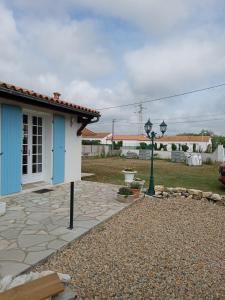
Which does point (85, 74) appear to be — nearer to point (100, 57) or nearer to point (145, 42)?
point (100, 57)

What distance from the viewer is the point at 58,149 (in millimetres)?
8500

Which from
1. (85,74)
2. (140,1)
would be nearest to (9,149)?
(140,1)

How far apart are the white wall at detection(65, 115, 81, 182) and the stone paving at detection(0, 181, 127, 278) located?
54.7 inches

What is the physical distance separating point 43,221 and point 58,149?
12.8ft

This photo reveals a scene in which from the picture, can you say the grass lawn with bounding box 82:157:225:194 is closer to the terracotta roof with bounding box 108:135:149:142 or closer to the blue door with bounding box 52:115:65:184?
the blue door with bounding box 52:115:65:184

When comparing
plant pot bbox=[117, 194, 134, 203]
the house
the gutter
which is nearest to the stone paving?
plant pot bbox=[117, 194, 134, 203]

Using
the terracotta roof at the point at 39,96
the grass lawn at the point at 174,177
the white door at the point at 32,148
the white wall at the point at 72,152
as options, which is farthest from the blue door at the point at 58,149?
the grass lawn at the point at 174,177

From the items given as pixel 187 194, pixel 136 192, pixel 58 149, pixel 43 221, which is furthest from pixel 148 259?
pixel 58 149

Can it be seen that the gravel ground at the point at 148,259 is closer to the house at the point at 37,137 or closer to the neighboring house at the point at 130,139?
the house at the point at 37,137

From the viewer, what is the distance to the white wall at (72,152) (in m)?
9.02

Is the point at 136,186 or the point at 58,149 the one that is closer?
the point at 136,186

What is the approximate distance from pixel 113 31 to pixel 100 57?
10.2 feet

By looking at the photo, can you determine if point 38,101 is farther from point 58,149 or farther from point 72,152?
point 72,152

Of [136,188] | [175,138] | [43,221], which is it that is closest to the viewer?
[43,221]
